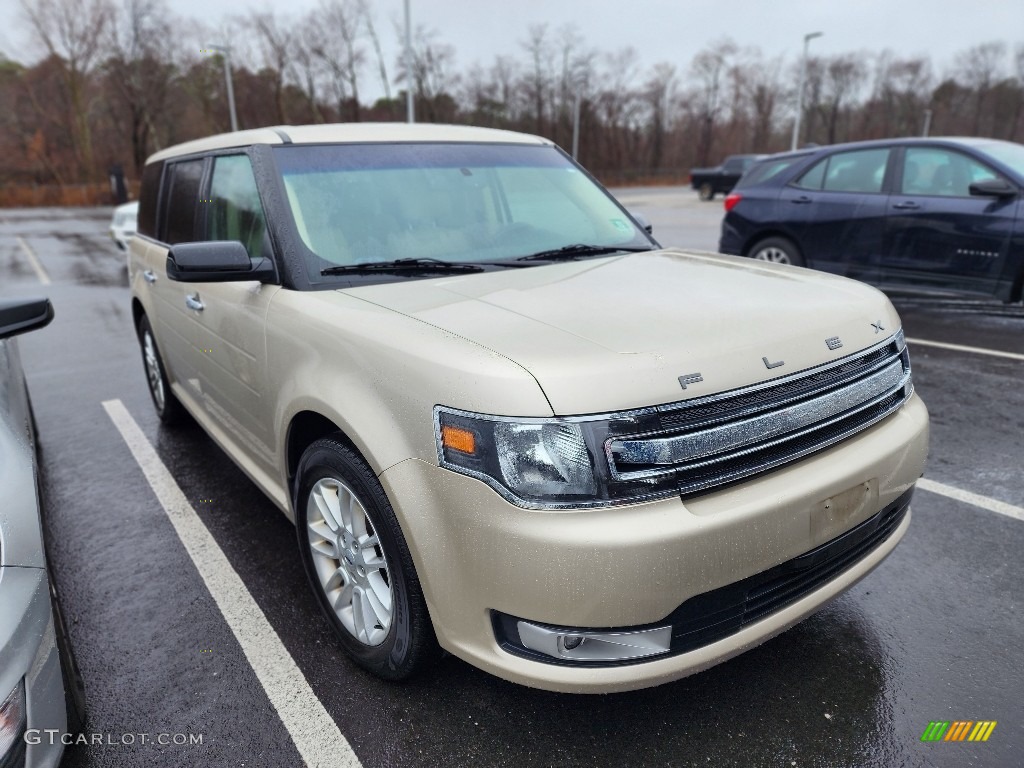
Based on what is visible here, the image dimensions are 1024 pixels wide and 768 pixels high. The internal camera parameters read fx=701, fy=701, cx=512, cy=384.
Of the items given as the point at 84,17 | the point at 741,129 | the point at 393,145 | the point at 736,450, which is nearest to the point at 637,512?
the point at 736,450

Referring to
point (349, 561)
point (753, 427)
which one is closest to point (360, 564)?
point (349, 561)

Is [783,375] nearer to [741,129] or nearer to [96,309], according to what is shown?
[96,309]

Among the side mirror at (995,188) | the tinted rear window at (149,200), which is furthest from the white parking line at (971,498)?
the tinted rear window at (149,200)

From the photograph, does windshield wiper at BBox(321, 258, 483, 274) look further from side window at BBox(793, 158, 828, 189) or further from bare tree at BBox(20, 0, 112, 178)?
bare tree at BBox(20, 0, 112, 178)

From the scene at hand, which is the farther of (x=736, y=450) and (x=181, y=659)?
(x=181, y=659)

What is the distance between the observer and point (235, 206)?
3.12 m

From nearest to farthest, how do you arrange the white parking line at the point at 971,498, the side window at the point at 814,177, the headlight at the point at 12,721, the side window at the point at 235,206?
1. the headlight at the point at 12,721
2. the side window at the point at 235,206
3. the white parking line at the point at 971,498
4. the side window at the point at 814,177

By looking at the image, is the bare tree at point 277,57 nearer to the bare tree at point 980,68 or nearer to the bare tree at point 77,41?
the bare tree at point 77,41

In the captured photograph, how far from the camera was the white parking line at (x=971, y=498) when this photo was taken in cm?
343

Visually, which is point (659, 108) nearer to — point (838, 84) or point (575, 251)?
point (838, 84)

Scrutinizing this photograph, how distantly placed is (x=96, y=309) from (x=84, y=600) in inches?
299

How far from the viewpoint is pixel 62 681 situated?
184 cm

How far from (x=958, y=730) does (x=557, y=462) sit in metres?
1.56

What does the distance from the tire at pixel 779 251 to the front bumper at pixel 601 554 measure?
21.1 feet
